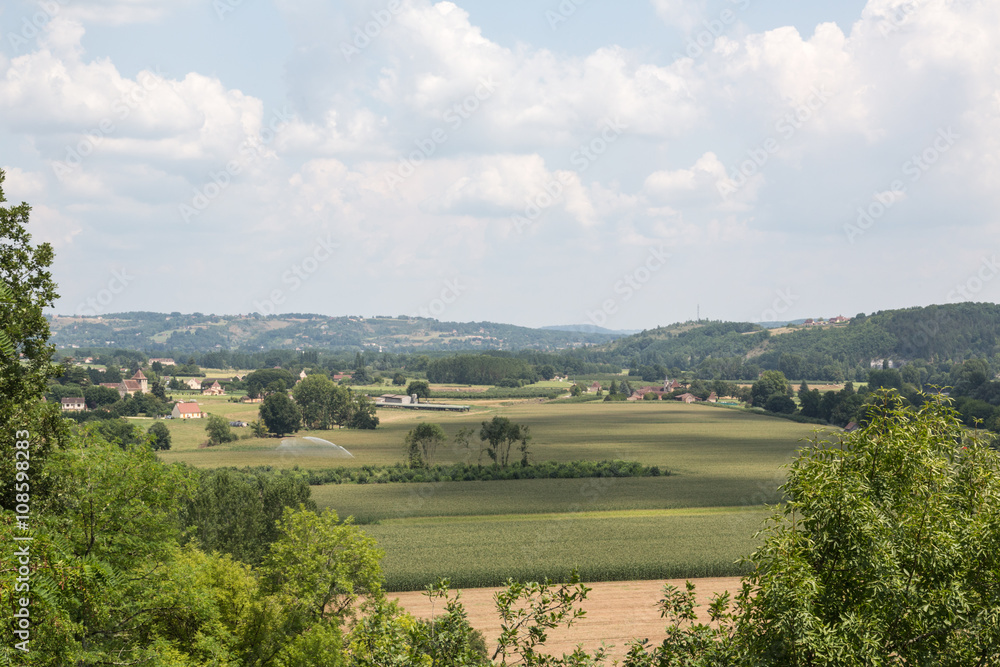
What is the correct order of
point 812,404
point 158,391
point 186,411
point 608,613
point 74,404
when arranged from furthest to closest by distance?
1. point 158,391
2. point 186,411
3. point 812,404
4. point 74,404
5. point 608,613

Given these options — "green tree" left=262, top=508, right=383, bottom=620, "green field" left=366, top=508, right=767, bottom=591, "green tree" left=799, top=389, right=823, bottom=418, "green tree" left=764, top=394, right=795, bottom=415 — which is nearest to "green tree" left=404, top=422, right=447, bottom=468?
"green field" left=366, top=508, right=767, bottom=591

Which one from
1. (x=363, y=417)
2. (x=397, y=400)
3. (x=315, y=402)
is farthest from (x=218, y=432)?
(x=397, y=400)

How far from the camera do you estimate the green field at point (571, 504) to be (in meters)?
46.4

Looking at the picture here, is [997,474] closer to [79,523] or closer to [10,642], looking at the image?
[10,642]

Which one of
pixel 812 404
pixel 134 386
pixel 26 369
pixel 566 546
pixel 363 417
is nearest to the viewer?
pixel 26 369

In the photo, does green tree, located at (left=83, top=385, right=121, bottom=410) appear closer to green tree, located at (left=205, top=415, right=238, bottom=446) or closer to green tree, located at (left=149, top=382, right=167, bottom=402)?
green tree, located at (left=149, top=382, right=167, bottom=402)

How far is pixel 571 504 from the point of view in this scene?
67.1 meters

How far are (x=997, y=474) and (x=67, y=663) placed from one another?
15906mm

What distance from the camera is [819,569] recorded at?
1175 cm

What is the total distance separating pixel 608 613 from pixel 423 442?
53.3 metres

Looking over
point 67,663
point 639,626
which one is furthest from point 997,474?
point 639,626

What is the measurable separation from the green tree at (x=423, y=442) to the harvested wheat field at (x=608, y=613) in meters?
44.7

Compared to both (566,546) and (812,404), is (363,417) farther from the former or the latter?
(566,546)

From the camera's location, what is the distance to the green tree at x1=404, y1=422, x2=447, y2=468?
86.8m
